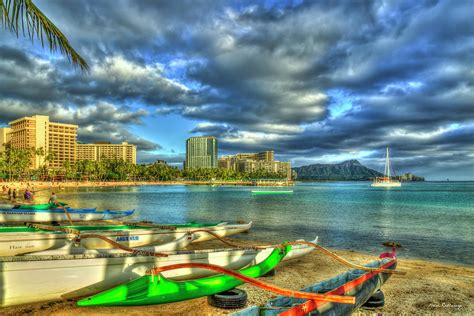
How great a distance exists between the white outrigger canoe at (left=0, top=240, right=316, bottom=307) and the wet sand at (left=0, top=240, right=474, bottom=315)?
388mm

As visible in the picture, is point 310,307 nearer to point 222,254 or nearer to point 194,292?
point 194,292

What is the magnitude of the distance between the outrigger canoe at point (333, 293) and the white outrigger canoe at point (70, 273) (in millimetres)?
4135

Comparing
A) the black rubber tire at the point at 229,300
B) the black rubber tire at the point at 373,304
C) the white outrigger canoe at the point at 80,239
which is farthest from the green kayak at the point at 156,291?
the white outrigger canoe at the point at 80,239

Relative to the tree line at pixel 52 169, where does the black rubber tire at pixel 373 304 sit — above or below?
below

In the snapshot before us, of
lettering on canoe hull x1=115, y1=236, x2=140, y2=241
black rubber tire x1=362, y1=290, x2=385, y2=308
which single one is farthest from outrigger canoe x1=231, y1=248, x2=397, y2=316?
lettering on canoe hull x1=115, y1=236, x2=140, y2=241

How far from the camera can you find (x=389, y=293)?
1009cm

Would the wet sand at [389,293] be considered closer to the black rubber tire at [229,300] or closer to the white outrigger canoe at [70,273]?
the black rubber tire at [229,300]

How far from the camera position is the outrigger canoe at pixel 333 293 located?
5.49m

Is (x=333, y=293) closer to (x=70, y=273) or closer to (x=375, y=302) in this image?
(x=375, y=302)

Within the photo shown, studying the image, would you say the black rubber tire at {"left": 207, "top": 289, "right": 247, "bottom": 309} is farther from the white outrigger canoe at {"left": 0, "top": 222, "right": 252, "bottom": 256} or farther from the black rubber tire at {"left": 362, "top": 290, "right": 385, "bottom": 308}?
the white outrigger canoe at {"left": 0, "top": 222, "right": 252, "bottom": 256}

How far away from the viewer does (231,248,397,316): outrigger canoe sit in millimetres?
5489

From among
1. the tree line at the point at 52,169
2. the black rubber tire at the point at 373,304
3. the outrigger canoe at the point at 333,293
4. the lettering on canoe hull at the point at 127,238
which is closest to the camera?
the outrigger canoe at the point at 333,293

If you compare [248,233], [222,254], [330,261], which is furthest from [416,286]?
[248,233]

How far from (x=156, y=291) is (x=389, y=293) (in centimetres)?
718
